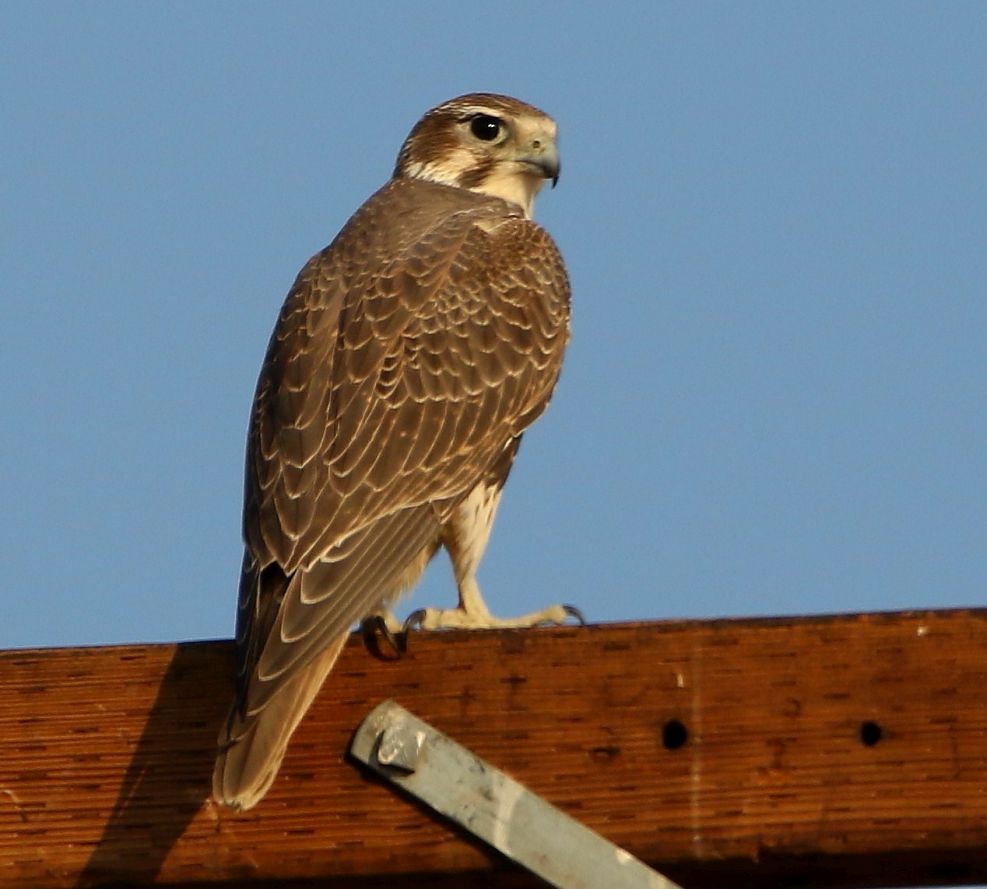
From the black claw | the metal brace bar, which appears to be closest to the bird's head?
the black claw

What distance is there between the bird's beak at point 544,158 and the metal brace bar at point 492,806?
3.19m

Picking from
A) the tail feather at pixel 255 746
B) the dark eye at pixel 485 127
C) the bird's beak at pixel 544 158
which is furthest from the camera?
the dark eye at pixel 485 127

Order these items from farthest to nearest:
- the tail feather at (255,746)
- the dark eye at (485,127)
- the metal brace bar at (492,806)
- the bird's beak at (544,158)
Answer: the dark eye at (485,127)
the bird's beak at (544,158)
the tail feather at (255,746)
the metal brace bar at (492,806)

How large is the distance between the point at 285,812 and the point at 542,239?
8.47 feet

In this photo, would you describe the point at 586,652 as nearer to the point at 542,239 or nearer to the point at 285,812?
the point at 285,812

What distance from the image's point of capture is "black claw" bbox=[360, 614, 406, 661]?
302 cm

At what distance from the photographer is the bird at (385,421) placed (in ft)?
11.5

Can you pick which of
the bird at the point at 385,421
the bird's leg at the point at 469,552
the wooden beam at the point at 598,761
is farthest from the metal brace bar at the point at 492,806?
the bird's leg at the point at 469,552

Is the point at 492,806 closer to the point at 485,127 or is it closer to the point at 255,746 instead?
the point at 255,746

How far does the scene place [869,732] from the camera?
2791 millimetres

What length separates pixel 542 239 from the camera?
17.0ft

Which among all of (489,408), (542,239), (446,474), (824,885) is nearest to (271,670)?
(824,885)

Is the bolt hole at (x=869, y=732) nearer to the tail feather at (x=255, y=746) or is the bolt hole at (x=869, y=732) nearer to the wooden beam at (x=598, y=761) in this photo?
the wooden beam at (x=598, y=761)

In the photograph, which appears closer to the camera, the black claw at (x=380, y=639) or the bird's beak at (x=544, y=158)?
the black claw at (x=380, y=639)
